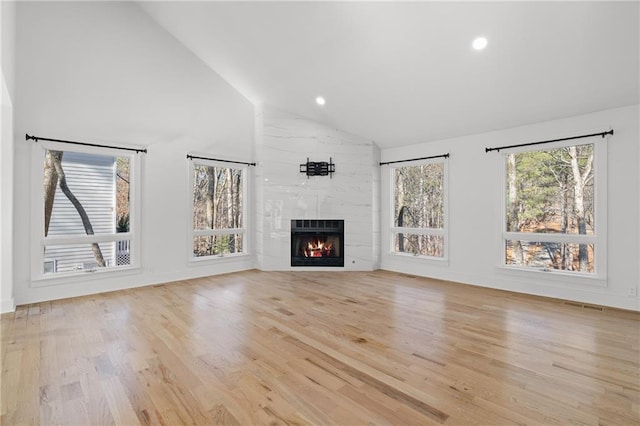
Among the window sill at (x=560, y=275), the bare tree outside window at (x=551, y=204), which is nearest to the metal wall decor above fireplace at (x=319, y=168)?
the bare tree outside window at (x=551, y=204)

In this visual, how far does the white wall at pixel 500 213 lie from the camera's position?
147 inches

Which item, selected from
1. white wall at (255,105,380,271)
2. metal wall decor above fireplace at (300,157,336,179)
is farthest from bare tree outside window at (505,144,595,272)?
metal wall decor above fireplace at (300,157,336,179)

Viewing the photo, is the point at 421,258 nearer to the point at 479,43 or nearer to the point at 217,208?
Result: the point at 479,43

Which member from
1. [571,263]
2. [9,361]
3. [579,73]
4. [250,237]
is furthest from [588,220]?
[9,361]

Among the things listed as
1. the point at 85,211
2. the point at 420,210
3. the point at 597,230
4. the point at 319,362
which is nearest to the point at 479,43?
the point at 597,230

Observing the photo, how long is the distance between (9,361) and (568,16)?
548 cm

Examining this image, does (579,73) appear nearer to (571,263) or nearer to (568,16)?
(568,16)

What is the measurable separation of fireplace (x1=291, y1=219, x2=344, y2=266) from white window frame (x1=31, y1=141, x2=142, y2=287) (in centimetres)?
267

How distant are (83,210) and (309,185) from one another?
3583 millimetres

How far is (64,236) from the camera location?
14.1 ft

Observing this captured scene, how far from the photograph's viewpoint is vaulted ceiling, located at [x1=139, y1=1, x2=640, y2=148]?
3102 millimetres

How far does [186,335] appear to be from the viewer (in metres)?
2.95

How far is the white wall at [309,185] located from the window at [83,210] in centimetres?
229

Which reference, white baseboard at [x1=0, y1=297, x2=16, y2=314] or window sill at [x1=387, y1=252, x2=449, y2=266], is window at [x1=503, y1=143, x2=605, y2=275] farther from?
white baseboard at [x1=0, y1=297, x2=16, y2=314]
